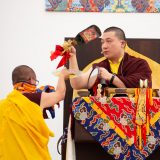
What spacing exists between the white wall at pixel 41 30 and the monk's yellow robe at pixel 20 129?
1.73m

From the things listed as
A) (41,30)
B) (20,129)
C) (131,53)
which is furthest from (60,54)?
(41,30)

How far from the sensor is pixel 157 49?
9.63 ft

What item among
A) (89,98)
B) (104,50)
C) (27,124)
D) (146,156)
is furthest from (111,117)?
(104,50)

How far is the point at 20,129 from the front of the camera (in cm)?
174

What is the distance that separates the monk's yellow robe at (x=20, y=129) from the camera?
5.73 feet

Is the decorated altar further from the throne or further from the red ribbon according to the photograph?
the throne

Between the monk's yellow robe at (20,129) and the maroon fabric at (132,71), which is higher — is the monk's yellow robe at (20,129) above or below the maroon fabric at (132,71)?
below

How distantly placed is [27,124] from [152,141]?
2.06 ft

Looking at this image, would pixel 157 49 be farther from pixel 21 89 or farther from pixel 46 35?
pixel 21 89

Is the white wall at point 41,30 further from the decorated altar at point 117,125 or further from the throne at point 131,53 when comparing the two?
the decorated altar at point 117,125

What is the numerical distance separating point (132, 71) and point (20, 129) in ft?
2.53

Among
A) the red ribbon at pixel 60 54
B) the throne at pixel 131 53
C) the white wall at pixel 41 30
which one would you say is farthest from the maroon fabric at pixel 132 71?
the white wall at pixel 41 30

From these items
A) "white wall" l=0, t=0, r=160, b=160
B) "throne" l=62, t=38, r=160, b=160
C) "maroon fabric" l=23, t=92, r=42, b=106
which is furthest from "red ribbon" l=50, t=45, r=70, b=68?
"white wall" l=0, t=0, r=160, b=160

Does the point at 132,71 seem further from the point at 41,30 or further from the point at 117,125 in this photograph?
the point at 41,30
